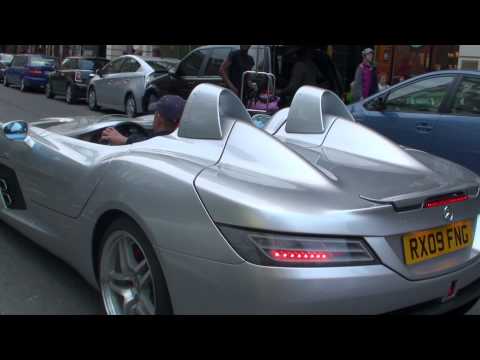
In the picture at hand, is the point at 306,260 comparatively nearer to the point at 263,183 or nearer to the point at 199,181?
the point at 263,183

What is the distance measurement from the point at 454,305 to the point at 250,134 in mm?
1201

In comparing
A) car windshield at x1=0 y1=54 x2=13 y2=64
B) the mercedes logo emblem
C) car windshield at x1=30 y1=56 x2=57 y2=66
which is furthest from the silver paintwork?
car windshield at x1=0 y1=54 x2=13 y2=64

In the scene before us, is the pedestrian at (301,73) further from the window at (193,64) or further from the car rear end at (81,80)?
the car rear end at (81,80)

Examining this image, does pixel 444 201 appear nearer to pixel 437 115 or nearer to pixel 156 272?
pixel 156 272

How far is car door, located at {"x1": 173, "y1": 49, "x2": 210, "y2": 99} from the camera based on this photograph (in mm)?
10859

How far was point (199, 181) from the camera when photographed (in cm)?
243

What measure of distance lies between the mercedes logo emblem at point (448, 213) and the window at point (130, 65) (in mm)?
11948

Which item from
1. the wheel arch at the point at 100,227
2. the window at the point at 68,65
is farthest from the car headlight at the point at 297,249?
the window at the point at 68,65

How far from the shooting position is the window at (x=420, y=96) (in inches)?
239

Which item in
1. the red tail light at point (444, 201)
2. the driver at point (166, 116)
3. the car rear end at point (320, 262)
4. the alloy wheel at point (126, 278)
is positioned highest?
the driver at point (166, 116)

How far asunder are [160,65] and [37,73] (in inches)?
393

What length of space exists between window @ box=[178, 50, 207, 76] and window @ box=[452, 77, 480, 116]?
5.81 meters
